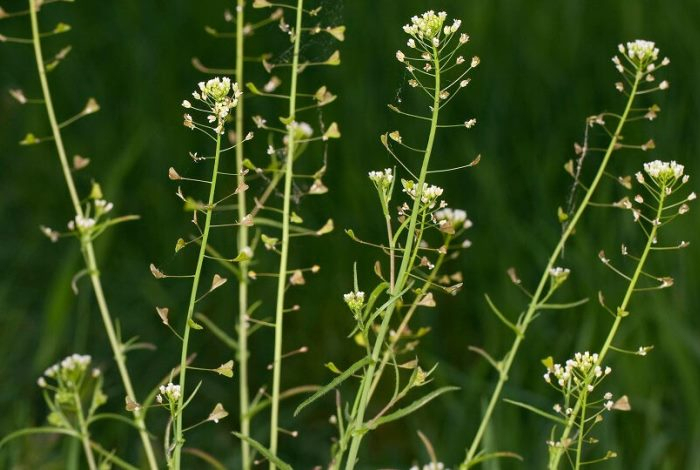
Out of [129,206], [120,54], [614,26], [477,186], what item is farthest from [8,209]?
[614,26]

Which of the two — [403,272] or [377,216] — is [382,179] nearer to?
[403,272]

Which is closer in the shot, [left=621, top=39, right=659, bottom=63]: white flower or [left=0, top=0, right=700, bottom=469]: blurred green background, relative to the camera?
[left=621, top=39, right=659, bottom=63]: white flower

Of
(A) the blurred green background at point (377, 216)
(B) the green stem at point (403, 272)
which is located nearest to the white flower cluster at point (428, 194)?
(B) the green stem at point (403, 272)

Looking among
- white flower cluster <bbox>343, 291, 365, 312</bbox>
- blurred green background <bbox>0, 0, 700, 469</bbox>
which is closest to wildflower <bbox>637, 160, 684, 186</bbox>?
white flower cluster <bbox>343, 291, 365, 312</bbox>

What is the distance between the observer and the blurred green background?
259 centimetres

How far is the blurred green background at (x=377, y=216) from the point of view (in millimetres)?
2594

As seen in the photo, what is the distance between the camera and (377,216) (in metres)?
3.13

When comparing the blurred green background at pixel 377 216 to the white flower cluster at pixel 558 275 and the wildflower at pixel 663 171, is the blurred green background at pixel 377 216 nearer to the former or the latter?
the white flower cluster at pixel 558 275

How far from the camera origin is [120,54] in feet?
13.5

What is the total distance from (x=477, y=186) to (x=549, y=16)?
1.02 meters

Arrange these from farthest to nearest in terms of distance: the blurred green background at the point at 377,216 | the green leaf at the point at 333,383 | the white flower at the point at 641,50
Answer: the blurred green background at the point at 377,216 < the white flower at the point at 641,50 < the green leaf at the point at 333,383

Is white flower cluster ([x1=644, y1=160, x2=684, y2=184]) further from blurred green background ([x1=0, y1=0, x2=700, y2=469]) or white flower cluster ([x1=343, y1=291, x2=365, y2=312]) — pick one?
blurred green background ([x1=0, y1=0, x2=700, y2=469])

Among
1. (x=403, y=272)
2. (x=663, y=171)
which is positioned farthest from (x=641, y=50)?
(x=403, y=272)

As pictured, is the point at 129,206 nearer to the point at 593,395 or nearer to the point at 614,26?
the point at 593,395
